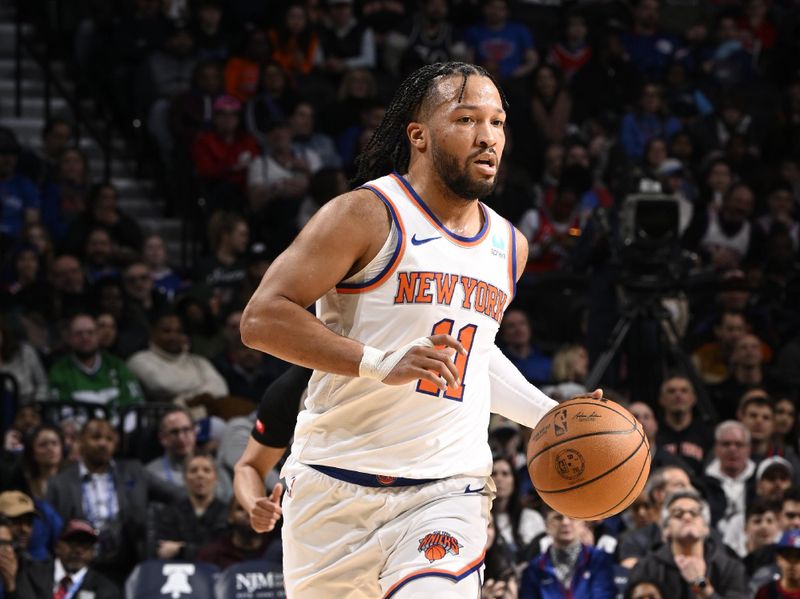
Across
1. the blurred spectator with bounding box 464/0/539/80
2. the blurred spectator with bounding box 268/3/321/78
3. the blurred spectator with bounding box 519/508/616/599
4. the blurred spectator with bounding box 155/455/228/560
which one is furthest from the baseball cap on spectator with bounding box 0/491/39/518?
the blurred spectator with bounding box 464/0/539/80

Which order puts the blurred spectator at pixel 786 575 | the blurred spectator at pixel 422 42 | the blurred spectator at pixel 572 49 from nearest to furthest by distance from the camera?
the blurred spectator at pixel 786 575
the blurred spectator at pixel 422 42
the blurred spectator at pixel 572 49

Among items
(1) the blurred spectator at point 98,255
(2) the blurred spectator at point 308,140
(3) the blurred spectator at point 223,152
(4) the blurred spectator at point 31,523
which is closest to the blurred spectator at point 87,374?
(1) the blurred spectator at point 98,255

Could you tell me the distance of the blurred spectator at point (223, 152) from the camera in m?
12.8

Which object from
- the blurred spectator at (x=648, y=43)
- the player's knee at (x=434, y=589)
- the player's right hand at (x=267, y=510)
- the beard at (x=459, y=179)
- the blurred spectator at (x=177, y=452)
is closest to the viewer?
the player's knee at (x=434, y=589)

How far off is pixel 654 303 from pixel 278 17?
18.8 feet

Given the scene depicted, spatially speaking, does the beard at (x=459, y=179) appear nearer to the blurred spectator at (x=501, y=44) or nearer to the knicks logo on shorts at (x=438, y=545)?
the knicks logo on shorts at (x=438, y=545)

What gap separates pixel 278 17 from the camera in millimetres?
14141

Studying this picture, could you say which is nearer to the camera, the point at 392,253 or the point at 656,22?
the point at 392,253

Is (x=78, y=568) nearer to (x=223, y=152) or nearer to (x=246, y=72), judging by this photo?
(x=223, y=152)

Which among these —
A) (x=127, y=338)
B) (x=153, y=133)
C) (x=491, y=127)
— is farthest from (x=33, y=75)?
(x=491, y=127)

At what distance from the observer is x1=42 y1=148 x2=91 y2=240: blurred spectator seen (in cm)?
1215

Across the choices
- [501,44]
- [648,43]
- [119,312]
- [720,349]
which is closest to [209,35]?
[501,44]

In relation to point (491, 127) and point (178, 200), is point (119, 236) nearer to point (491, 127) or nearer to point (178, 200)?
point (178, 200)

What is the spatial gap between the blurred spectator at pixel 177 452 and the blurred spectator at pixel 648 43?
25.1 feet
